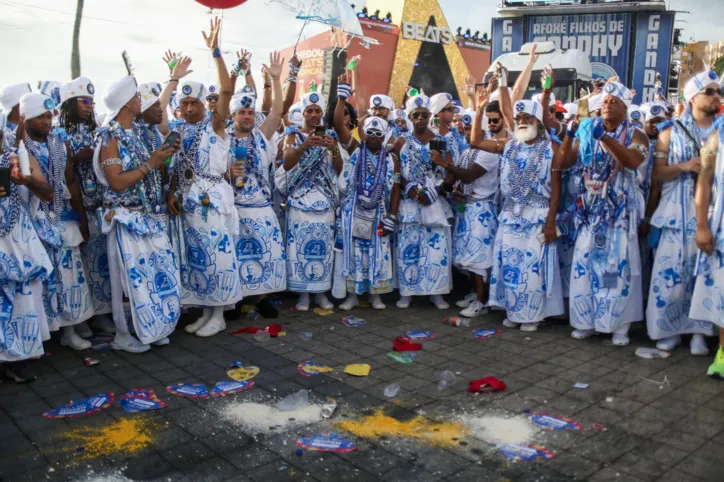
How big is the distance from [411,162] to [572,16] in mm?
24705

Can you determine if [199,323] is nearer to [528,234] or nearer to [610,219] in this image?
[528,234]

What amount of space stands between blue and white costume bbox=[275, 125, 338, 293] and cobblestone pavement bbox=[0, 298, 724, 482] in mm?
640

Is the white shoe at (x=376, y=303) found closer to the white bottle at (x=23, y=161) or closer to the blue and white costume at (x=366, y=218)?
the blue and white costume at (x=366, y=218)

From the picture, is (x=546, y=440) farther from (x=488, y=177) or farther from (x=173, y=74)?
(x=173, y=74)

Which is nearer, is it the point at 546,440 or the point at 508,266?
the point at 546,440

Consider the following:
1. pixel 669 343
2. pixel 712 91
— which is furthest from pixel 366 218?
pixel 712 91

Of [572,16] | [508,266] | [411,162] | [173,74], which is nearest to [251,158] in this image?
[173,74]

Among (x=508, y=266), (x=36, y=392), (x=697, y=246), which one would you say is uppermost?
(x=697, y=246)

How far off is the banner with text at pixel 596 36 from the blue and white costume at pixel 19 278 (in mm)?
25529

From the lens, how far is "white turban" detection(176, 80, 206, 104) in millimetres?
5523

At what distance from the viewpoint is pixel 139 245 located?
5.05m

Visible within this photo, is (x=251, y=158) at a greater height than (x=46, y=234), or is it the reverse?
(x=251, y=158)

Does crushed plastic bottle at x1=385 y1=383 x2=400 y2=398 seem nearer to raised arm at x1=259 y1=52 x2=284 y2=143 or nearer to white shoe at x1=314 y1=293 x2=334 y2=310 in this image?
white shoe at x1=314 y1=293 x2=334 y2=310

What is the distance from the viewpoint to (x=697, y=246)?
4809mm
